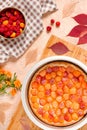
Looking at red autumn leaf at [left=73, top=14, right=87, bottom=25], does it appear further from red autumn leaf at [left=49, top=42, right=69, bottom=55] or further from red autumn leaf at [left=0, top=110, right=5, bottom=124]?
red autumn leaf at [left=0, top=110, right=5, bottom=124]

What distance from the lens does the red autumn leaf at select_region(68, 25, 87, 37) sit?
4.77ft

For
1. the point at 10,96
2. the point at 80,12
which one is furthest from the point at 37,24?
the point at 10,96

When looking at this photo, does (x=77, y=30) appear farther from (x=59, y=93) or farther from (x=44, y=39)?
(x=59, y=93)

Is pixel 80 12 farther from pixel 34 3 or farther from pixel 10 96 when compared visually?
pixel 10 96

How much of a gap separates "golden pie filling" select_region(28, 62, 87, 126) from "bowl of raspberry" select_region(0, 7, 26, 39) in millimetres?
162

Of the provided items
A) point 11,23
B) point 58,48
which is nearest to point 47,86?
point 58,48

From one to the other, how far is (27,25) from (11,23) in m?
0.05

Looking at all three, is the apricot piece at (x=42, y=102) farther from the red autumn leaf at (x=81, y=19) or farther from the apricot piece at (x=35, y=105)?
the red autumn leaf at (x=81, y=19)

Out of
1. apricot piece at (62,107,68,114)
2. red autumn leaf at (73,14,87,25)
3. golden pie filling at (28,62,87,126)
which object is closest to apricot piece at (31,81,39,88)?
golden pie filling at (28,62,87,126)

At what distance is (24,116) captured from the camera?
1.41 meters

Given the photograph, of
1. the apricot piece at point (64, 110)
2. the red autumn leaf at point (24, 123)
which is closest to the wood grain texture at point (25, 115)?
the red autumn leaf at point (24, 123)

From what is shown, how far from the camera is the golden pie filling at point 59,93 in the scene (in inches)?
53.1

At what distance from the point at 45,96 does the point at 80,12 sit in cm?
31

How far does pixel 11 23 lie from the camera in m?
1.45
